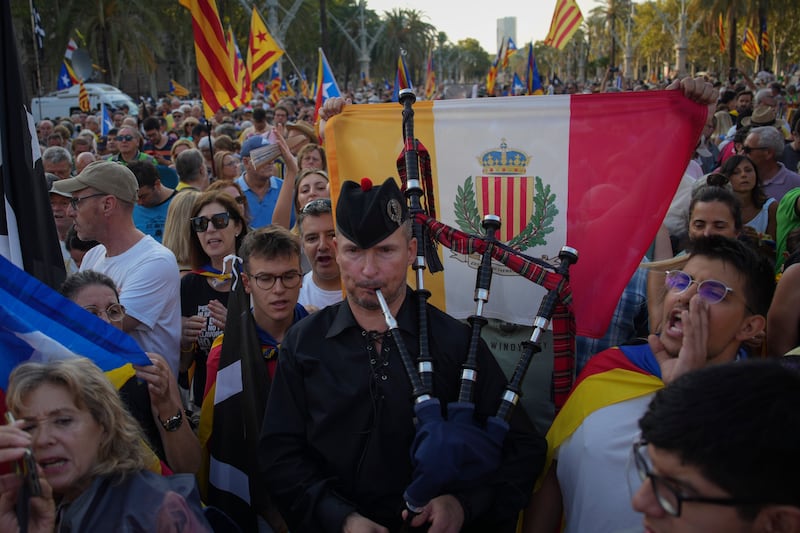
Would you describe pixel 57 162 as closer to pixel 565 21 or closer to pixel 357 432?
pixel 357 432

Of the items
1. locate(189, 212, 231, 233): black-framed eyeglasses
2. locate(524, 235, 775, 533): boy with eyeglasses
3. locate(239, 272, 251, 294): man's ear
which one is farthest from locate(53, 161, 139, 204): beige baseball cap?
locate(524, 235, 775, 533): boy with eyeglasses

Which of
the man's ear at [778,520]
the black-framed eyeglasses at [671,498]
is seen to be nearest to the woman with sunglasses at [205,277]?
the black-framed eyeglasses at [671,498]

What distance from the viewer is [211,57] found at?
24.2 feet

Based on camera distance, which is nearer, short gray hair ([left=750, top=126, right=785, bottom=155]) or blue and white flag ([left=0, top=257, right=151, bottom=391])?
blue and white flag ([left=0, top=257, right=151, bottom=391])

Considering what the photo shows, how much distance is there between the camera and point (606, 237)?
341 cm

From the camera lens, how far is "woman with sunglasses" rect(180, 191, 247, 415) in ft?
13.1

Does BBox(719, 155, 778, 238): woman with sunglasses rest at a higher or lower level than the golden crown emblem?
lower

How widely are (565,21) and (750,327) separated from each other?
13176 mm

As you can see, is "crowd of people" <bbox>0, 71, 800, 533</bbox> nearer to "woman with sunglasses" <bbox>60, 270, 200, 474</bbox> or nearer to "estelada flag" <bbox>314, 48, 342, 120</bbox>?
"woman with sunglasses" <bbox>60, 270, 200, 474</bbox>

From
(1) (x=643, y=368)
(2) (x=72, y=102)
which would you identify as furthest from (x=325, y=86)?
(2) (x=72, y=102)

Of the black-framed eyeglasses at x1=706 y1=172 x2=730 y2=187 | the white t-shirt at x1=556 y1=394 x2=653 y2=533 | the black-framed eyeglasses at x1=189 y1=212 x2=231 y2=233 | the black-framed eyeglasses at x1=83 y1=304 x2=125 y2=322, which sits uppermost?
the black-framed eyeglasses at x1=706 y1=172 x2=730 y2=187

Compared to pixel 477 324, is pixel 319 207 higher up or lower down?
higher up

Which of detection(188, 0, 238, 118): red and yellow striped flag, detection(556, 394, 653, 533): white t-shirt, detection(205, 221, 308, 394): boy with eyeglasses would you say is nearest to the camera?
detection(556, 394, 653, 533): white t-shirt

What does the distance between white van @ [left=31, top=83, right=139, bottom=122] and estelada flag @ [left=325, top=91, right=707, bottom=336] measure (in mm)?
24827
